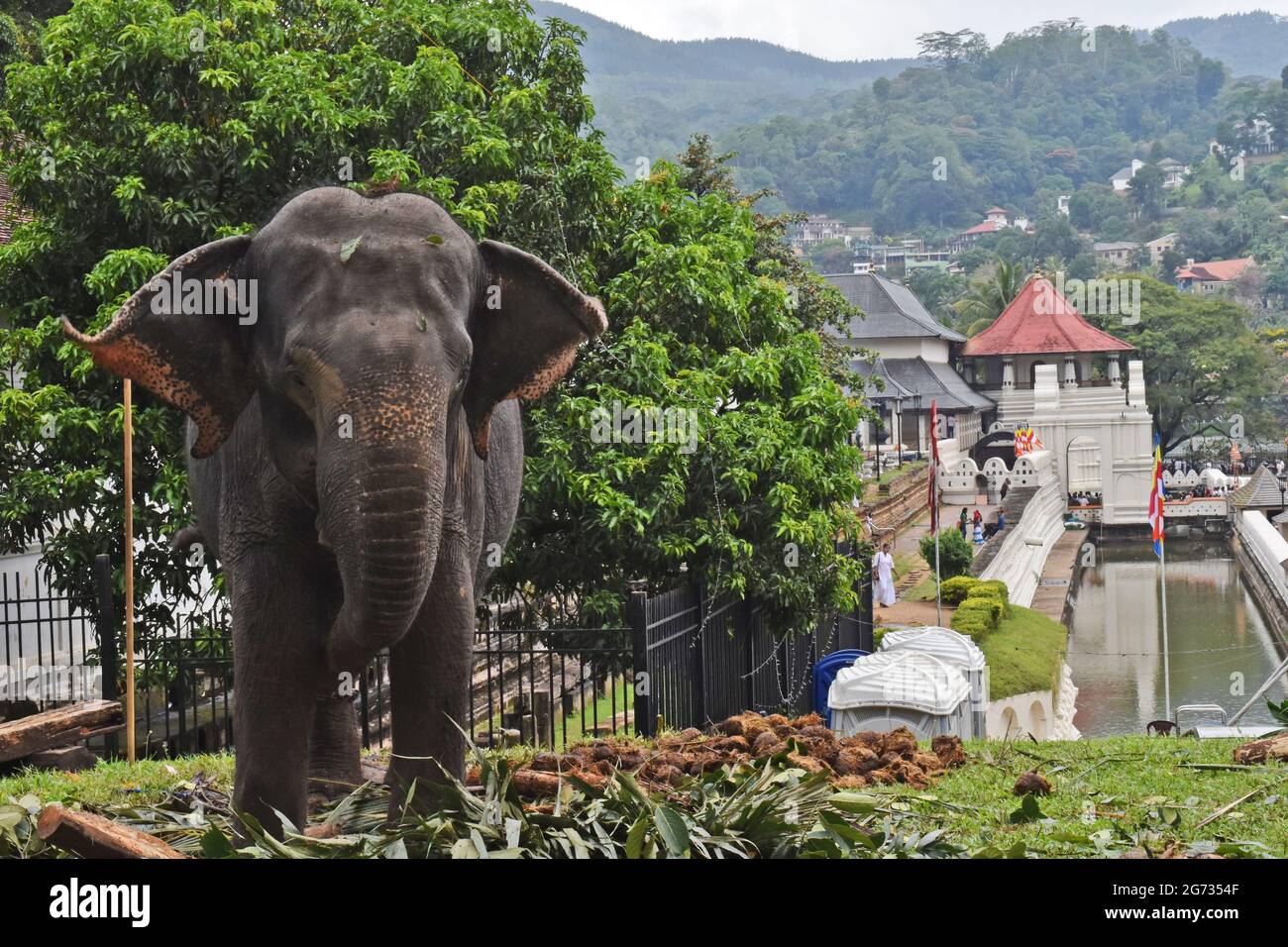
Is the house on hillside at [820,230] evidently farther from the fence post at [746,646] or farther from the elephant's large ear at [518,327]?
the elephant's large ear at [518,327]

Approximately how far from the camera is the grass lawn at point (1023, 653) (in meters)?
23.5

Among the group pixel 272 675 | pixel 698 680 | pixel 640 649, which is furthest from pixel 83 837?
A: pixel 698 680

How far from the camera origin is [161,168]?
34.4 feet

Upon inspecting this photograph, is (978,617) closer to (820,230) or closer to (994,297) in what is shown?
(994,297)

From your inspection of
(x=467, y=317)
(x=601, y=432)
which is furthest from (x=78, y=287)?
(x=467, y=317)

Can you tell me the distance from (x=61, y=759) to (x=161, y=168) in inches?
174

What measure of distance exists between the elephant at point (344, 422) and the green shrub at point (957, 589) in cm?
2492

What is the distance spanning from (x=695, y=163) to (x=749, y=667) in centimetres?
1571

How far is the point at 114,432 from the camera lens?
10.3m

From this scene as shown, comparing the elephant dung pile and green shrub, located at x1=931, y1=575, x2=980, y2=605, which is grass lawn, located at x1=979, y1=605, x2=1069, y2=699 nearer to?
green shrub, located at x1=931, y1=575, x2=980, y2=605

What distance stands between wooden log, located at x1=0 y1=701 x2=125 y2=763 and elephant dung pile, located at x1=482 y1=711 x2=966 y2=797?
11.6ft

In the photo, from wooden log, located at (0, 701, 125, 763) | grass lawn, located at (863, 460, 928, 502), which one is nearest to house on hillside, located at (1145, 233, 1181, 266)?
grass lawn, located at (863, 460, 928, 502)

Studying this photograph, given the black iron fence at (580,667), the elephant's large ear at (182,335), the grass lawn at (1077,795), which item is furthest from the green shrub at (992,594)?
the elephant's large ear at (182,335)
